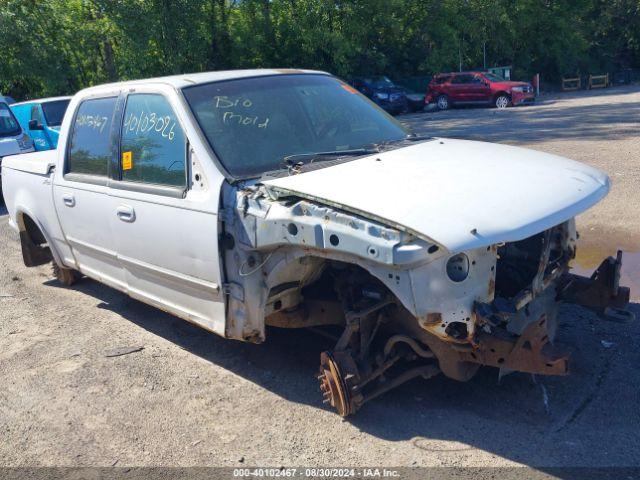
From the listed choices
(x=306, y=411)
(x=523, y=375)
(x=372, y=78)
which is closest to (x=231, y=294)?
(x=306, y=411)

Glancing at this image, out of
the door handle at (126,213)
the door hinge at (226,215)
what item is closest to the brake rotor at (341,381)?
the door hinge at (226,215)

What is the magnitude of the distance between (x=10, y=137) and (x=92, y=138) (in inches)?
346

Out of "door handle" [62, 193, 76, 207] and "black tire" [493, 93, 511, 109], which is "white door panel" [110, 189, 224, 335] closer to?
"door handle" [62, 193, 76, 207]

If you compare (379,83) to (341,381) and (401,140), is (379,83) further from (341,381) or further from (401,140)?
(341,381)

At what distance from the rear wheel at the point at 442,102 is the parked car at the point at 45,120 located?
57.1 ft

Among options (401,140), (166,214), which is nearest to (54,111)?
(166,214)

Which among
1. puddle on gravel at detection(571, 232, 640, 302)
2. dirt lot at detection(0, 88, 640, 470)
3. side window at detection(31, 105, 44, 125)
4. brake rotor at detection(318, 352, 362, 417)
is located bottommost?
dirt lot at detection(0, 88, 640, 470)

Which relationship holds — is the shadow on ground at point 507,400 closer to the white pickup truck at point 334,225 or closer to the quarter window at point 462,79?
the white pickup truck at point 334,225

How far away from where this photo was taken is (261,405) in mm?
4129

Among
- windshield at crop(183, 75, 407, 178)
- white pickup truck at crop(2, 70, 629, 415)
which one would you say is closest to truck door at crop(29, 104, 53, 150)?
white pickup truck at crop(2, 70, 629, 415)

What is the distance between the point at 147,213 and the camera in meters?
4.51

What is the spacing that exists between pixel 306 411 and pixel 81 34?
921 inches

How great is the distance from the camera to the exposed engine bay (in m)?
3.27

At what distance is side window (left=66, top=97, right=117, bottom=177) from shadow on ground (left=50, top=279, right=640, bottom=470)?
1613 millimetres
